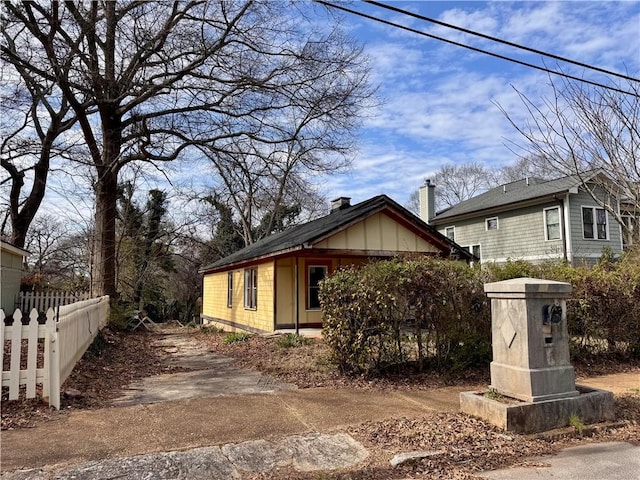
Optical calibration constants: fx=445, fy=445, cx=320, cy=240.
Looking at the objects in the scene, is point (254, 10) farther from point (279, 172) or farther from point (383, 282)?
point (383, 282)

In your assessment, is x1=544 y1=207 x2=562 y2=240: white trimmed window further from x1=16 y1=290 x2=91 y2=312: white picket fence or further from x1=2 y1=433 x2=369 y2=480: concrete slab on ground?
x1=16 y1=290 x2=91 y2=312: white picket fence

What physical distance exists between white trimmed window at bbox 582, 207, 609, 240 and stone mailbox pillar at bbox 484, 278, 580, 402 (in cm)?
1722

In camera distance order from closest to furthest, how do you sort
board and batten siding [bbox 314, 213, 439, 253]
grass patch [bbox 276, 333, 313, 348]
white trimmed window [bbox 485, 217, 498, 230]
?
grass patch [bbox 276, 333, 313, 348]
board and batten siding [bbox 314, 213, 439, 253]
white trimmed window [bbox 485, 217, 498, 230]

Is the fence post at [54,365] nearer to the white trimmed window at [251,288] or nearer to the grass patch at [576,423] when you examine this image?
the grass patch at [576,423]

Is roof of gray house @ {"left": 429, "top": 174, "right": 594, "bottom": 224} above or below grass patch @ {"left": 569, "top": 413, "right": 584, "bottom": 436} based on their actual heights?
above

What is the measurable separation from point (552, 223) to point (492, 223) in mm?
3817

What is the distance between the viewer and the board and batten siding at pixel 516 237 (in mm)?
20906

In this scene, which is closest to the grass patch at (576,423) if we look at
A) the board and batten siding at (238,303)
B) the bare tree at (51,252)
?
the board and batten siding at (238,303)

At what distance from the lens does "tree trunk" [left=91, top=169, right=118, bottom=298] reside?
16188 millimetres

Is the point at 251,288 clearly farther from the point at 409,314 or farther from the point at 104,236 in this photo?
the point at 409,314

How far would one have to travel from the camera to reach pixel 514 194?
2350 centimetres

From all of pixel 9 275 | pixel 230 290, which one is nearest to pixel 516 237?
pixel 230 290

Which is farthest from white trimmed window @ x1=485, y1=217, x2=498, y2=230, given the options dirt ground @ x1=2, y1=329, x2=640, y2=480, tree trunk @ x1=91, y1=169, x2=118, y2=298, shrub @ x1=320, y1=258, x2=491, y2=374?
tree trunk @ x1=91, y1=169, x2=118, y2=298

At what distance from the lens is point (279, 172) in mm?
18328
